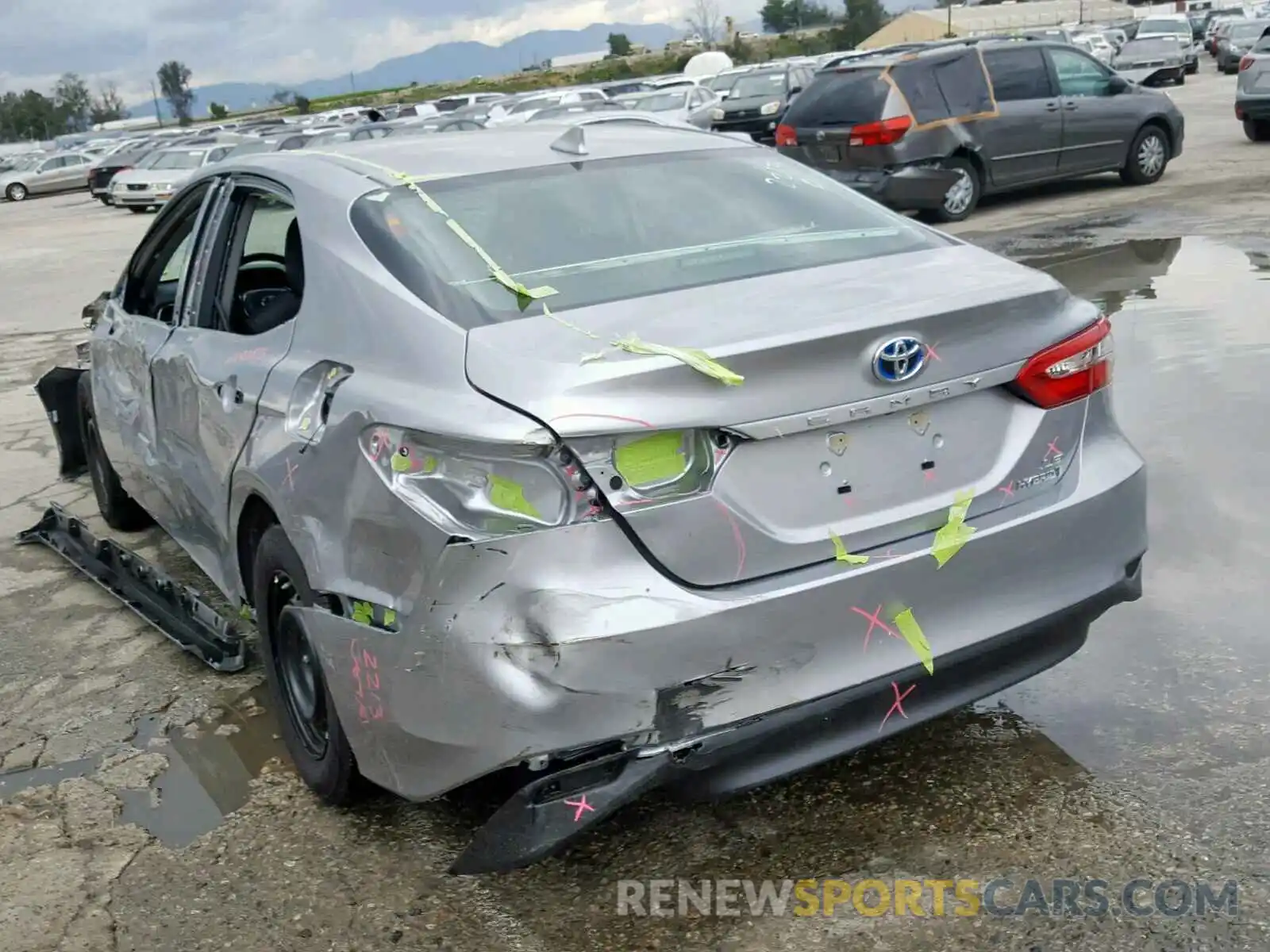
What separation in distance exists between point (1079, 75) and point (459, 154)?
12.9 meters

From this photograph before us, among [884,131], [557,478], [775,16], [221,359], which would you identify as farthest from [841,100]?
[775,16]

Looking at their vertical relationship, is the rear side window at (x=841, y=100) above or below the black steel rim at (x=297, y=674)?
above

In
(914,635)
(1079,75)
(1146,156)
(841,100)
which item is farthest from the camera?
(1146,156)

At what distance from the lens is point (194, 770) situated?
4004 millimetres

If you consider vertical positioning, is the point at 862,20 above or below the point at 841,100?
below

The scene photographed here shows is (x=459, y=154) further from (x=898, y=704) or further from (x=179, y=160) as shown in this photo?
(x=179, y=160)

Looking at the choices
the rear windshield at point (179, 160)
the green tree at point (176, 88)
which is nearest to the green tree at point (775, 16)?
the green tree at point (176, 88)

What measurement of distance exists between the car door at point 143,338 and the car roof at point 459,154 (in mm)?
495

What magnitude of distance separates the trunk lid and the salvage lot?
0.38 m

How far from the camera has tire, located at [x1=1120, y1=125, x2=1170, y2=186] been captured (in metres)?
15.5

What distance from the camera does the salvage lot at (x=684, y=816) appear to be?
3.04 metres

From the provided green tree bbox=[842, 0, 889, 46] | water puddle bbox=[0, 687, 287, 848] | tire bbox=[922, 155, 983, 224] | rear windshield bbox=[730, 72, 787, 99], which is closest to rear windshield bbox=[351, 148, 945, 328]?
water puddle bbox=[0, 687, 287, 848]

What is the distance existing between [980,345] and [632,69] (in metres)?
104

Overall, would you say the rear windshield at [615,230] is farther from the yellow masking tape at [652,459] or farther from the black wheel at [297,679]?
the black wheel at [297,679]
